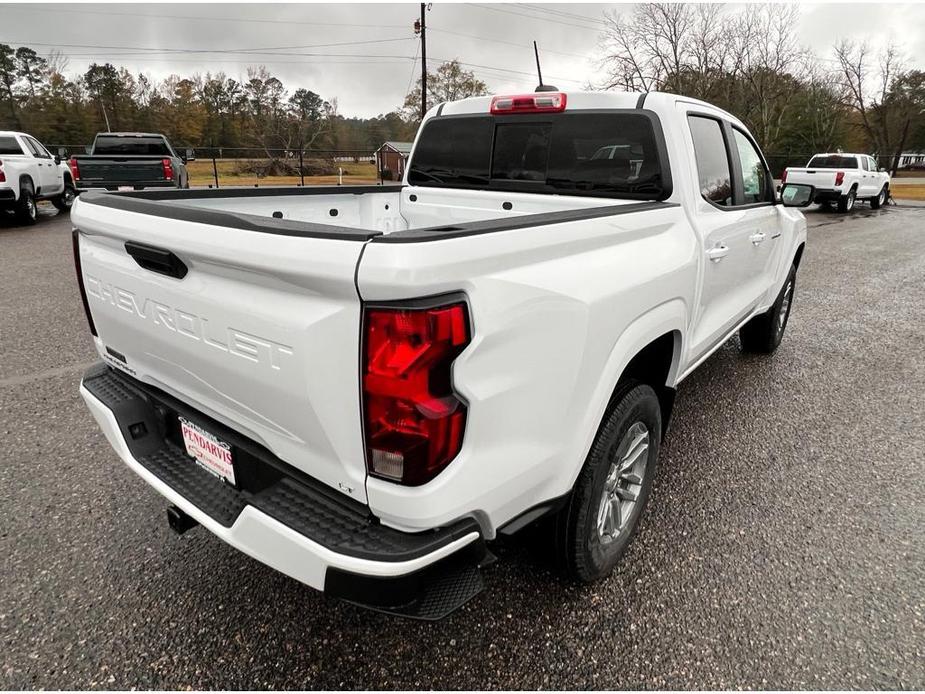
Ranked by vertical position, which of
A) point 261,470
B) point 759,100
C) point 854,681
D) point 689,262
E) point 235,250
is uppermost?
point 759,100

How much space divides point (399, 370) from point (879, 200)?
25.8 metres

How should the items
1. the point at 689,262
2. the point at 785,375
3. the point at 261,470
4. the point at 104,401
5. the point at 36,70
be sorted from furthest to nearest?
the point at 36,70 < the point at 785,375 < the point at 689,262 < the point at 104,401 < the point at 261,470

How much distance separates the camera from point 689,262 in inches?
99.0

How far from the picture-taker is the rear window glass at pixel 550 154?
9.20 feet

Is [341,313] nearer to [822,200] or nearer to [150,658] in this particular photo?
[150,658]

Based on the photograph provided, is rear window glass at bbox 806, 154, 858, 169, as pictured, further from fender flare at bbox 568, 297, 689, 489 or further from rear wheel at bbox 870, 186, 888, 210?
fender flare at bbox 568, 297, 689, 489

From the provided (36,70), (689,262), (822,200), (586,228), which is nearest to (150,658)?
(586,228)

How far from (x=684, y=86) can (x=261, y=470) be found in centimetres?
4970

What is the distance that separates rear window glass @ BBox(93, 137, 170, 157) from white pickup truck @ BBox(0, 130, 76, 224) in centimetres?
121

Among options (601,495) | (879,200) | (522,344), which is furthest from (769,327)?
(879,200)

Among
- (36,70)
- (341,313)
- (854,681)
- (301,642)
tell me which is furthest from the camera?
(36,70)

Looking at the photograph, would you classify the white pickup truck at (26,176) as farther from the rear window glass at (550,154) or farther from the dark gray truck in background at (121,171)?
the rear window glass at (550,154)

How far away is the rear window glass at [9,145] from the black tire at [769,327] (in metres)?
15.1

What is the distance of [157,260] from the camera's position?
5.92 ft
